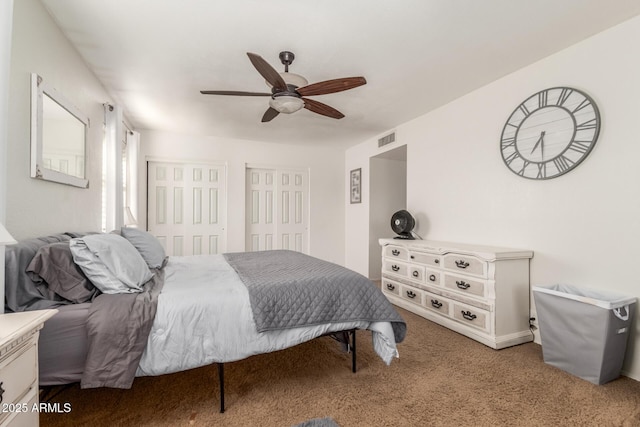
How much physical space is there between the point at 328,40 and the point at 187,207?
3.54m

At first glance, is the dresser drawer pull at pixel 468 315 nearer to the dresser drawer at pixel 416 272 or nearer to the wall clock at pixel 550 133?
the dresser drawer at pixel 416 272

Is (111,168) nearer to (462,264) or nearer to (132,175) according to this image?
(132,175)

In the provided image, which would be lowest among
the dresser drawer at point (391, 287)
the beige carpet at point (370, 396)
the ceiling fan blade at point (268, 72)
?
the beige carpet at point (370, 396)

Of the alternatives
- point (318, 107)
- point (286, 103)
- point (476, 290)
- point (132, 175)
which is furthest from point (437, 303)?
point (132, 175)

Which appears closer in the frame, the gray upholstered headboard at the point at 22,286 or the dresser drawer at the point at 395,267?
the gray upholstered headboard at the point at 22,286

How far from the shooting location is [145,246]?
2.39 m

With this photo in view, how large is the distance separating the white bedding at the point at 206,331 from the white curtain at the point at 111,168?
1.72 metres

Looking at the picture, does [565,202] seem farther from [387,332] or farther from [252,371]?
[252,371]

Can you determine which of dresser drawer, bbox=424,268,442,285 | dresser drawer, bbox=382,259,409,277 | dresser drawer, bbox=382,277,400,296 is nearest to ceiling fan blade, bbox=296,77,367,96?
dresser drawer, bbox=424,268,442,285

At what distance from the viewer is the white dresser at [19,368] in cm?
88

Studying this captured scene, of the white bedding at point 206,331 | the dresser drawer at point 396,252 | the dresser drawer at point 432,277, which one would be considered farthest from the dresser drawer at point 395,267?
the white bedding at point 206,331

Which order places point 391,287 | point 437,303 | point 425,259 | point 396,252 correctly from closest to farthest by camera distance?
point 437,303
point 425,259
point 396,252
point 391,287

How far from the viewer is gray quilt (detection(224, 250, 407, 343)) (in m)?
1.71

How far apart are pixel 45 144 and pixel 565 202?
3.69m
